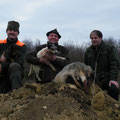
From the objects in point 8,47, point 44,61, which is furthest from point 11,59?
point 44,61

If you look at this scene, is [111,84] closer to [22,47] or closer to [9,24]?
[22,47]

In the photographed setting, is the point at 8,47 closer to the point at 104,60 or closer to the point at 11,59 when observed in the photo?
the point at 11,59

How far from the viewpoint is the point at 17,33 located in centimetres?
598

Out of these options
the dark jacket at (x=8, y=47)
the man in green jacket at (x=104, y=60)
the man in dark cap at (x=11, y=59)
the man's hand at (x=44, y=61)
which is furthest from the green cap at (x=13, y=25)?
the man in green jacket at (x=104, y=60)

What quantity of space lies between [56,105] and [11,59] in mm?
2679

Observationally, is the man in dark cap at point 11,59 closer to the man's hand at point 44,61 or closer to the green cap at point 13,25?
the green cap at point 13,25

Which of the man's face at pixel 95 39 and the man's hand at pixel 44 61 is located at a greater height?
the man's face at pixel 95 39

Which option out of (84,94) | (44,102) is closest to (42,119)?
(44,102)

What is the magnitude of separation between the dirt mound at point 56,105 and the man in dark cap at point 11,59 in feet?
3.69

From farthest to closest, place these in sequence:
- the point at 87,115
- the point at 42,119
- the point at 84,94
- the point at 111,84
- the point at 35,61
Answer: the point at 35,61, the point at 111,84, the point at 84,94, the point at 87,115, the point at 42,119

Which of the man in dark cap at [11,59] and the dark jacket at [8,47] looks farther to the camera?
the dark jacket at [8,47]

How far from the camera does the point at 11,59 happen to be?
5613mm

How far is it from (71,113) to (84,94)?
2.38 ft

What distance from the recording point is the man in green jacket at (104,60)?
5305 mm
